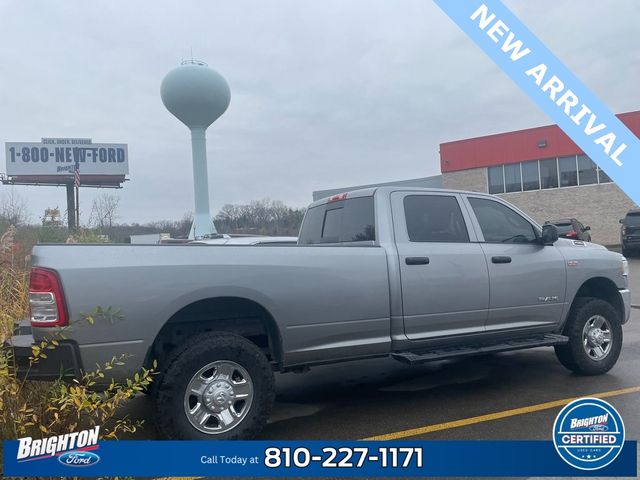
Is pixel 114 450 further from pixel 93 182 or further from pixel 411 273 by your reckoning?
pixel 93 182

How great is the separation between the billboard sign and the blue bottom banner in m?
52.3

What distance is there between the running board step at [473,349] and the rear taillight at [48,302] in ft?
8.57

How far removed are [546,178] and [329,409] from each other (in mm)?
27694

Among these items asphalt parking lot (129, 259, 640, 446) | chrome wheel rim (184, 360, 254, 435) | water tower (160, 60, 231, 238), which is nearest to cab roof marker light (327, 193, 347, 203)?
asphalt parking lot (129, 259, 640, 446)

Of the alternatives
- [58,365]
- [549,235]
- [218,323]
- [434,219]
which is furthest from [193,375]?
[549,235]

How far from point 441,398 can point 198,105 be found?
25.5 metres

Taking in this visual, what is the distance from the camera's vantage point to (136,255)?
376cm

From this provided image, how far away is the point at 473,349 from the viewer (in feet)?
16.4

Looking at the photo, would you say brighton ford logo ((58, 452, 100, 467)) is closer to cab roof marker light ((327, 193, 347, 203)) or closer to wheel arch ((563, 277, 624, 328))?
cab roof marker light ((327, 193, 347, 203))

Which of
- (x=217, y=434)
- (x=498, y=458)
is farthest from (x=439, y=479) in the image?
(x=217, y=434)

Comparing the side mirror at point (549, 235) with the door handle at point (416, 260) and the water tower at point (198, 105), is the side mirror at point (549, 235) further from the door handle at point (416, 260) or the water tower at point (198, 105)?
the water tower at point (198, 105)

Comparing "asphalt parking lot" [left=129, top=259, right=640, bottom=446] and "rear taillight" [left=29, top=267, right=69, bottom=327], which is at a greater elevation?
"rear taillight" [left=29, top=267, right=69, bottom=327]

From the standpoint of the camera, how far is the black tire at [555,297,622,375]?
5699 mm

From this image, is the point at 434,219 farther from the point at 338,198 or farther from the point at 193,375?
the point at 193,375
